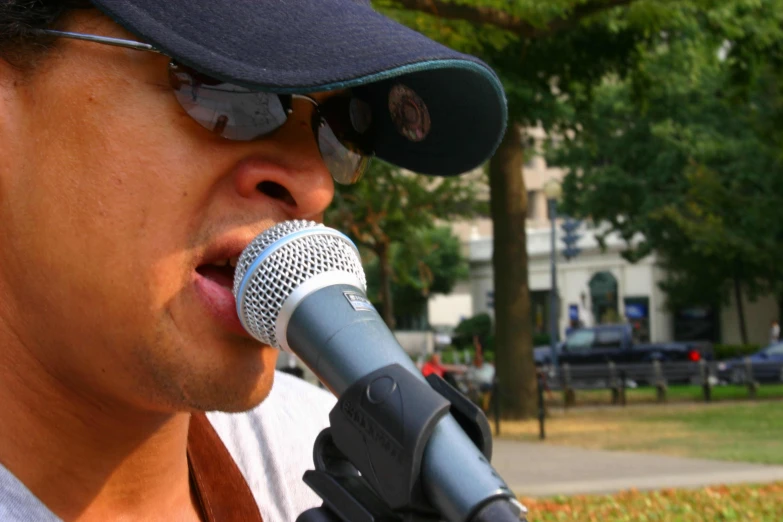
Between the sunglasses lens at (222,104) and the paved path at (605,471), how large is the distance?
26.8 feet

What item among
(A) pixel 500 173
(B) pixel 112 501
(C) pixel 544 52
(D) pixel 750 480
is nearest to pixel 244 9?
(B) pixel 112 501

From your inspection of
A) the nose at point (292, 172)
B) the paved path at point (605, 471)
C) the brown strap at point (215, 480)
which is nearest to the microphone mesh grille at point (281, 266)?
the nose at point (292, 172)

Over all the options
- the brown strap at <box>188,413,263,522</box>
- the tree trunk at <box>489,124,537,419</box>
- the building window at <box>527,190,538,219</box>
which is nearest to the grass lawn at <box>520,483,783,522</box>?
the brown strap at <box>188,413,263,522</box>

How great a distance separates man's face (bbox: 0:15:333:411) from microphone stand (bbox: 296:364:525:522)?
0.31 meters

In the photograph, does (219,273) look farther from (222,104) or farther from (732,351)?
(732,351)

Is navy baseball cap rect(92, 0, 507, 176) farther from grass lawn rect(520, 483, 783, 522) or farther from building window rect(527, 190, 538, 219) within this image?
building window rect(527, 190, 538, 219)

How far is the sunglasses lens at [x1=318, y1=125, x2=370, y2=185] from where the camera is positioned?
70.5 inches

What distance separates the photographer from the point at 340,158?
1875 millimetres

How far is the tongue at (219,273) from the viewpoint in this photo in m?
1.58

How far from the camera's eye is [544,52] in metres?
14.6

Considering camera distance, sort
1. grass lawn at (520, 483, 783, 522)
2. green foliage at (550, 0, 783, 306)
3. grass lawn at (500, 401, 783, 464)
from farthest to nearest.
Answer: green foliage at (550, 0, 783, 306), grass lawn at (500, 401, 783, 464), grass lawn at (520, 483, 783, 522)

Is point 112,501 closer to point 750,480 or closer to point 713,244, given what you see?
point 750,480

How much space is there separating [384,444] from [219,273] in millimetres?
479

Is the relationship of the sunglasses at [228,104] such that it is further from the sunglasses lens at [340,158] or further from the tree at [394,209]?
the tree at [394,209]
